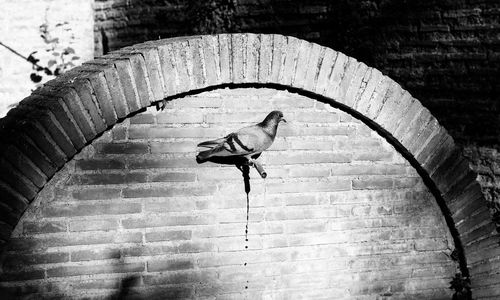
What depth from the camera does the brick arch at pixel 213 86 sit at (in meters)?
2.53

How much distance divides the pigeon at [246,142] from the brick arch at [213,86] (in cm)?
27

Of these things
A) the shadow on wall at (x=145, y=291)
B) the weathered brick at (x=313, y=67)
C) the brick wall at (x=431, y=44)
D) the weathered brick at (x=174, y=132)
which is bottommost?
the shadow on wall at (x=145, y=291)

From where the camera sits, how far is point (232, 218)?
2959mm

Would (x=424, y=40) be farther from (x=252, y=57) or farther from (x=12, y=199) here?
(x=12, y=199)

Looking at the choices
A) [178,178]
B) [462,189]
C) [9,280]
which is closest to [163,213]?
[178,178]

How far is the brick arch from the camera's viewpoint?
8.31ft

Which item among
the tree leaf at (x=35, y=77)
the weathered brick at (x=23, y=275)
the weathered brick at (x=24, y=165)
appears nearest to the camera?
the weathered brick at (x=24, y=165)

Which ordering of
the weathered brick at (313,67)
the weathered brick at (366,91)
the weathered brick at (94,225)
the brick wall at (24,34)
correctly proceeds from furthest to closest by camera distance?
1. the brick wall at (24,34)
2. the weathered brick at (366,91)
3. the weathered brick at (313,67)
4. the weathered brick at (94,225)

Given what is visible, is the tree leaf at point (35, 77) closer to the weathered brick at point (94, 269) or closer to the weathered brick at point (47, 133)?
the weathered brick at point (47, 133)

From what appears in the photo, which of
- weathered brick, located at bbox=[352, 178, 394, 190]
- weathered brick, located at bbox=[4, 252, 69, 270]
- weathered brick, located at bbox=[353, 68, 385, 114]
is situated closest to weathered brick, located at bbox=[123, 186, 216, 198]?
weathered brick, located at bbox=[4, 252, 69, 270]

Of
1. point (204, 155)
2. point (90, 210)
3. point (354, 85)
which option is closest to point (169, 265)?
point (90, 210)

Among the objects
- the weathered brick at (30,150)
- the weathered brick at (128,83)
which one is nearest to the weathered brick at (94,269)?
the weathered brick at (30,150)

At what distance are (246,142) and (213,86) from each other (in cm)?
40

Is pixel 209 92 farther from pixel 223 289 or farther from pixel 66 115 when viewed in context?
pixel 223 289
